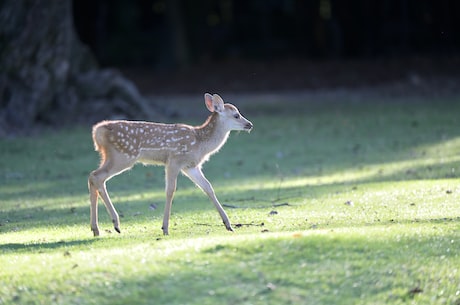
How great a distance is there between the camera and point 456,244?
339 inches

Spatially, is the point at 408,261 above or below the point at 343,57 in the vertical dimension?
above

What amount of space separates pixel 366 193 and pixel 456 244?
13.4 ft

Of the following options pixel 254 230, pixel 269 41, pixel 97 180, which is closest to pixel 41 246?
pixel 97 180

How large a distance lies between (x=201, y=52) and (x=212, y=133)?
27.4 meters

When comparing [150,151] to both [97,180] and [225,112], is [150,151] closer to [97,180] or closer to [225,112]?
[97,180]

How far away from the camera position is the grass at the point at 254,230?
7629 millimetres

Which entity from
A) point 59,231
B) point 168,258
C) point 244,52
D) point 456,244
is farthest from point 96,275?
point 244,52

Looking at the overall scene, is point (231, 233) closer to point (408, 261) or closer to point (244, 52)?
point (408, 261)

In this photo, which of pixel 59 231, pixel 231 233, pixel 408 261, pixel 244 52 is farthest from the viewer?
pixel 244 52

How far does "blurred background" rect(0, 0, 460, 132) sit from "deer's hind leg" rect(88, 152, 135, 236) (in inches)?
450

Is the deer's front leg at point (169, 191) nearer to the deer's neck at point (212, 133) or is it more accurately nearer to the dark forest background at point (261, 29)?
the deer's neck at point (212, 133)

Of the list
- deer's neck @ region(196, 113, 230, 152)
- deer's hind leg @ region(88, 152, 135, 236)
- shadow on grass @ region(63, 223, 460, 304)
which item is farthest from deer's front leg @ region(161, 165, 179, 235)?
shadow on grass @ region(63, 223, 460, 304)

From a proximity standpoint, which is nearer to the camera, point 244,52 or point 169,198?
point 169,198

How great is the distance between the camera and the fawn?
9.70m
